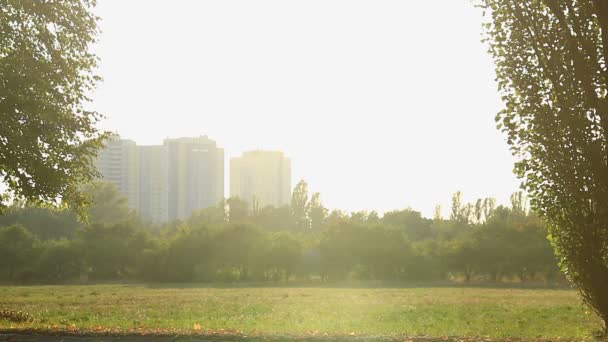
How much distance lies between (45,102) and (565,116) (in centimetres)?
1576

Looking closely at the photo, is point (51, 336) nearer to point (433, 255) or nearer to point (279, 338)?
point (279, 338)

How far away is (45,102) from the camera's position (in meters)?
20.5

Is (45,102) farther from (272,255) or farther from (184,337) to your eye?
(272,255)

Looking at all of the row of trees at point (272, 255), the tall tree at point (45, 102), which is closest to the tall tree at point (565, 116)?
the tall tree at point (45, 102)

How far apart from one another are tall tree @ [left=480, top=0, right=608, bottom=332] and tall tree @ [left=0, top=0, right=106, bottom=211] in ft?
46.2

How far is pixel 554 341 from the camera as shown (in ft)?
49.4

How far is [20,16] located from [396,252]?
74711mm

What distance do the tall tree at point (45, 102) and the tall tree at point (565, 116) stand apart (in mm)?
14096

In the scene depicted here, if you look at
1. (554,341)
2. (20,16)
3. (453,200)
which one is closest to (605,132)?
(554,341)

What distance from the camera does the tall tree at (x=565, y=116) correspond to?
45.9 ft

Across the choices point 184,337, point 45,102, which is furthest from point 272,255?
point 184,337

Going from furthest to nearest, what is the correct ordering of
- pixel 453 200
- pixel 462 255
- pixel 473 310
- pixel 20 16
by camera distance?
pixel 453 200 < pixel 462 255 < pixel 473 310 < pixel 20 16

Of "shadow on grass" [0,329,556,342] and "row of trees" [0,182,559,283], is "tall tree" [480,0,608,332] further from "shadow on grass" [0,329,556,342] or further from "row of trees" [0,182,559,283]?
"row of trees" [0,182,559,283]

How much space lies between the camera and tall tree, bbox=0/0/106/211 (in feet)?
65.3
